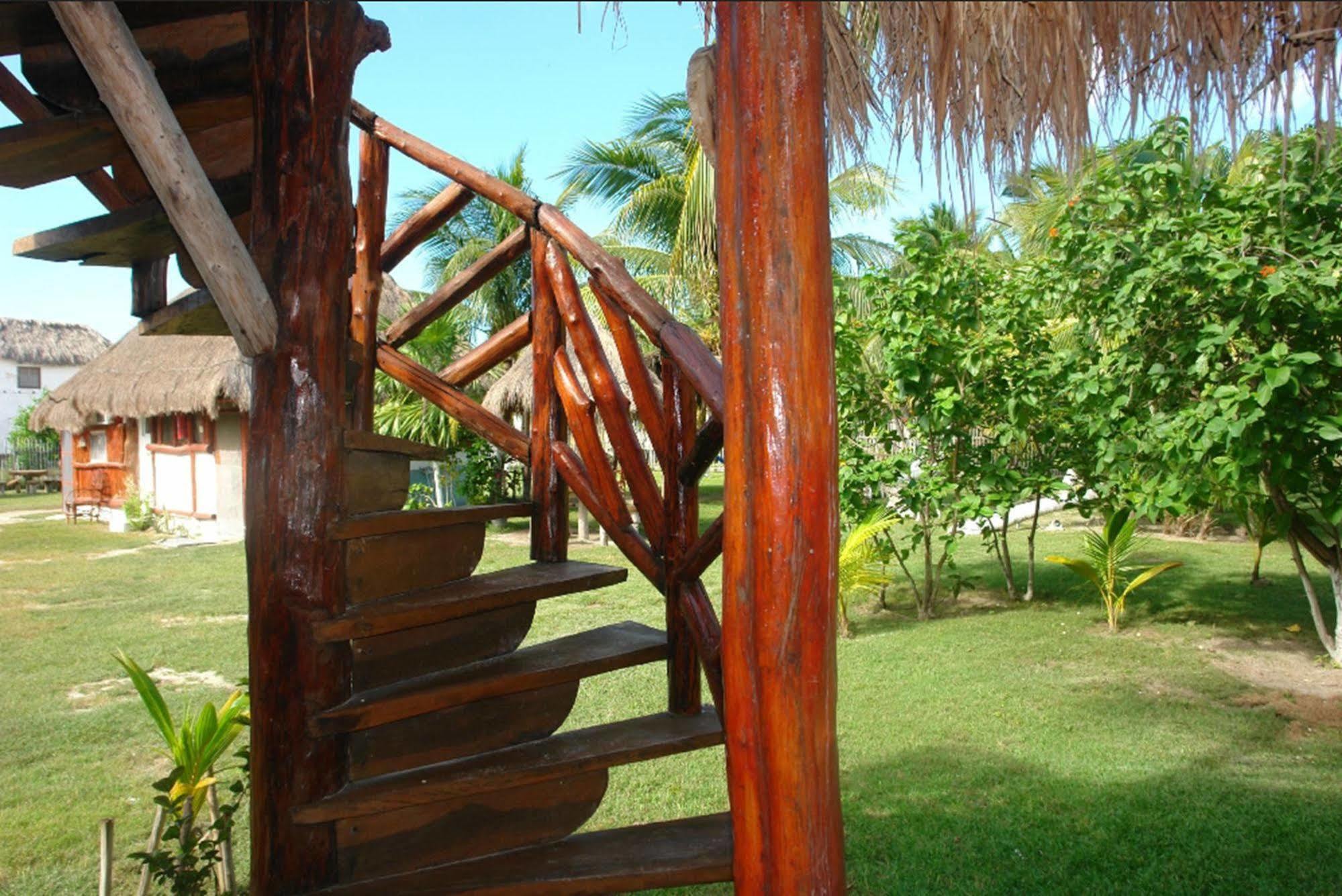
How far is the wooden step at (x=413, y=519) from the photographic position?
2.46 meters

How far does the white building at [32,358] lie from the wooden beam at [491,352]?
27164 millimetres

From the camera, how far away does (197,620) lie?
26.8 ft

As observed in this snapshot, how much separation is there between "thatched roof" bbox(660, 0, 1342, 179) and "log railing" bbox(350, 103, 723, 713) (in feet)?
2.29

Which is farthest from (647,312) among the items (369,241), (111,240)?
(111,240)

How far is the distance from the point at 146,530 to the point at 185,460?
1396 mm

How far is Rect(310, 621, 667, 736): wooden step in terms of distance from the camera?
2359 mm

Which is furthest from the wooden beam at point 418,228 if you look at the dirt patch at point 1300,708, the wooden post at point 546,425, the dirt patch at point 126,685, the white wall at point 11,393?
the white wall at point 11,393

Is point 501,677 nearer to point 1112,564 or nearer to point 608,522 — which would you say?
point 608,522

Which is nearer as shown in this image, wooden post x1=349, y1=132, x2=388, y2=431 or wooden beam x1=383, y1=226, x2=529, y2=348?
wooden post x1=349, y1=132, x2=388, y2=431

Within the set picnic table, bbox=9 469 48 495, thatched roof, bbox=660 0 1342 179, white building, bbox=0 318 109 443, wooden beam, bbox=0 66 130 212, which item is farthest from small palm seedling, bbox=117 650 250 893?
white building, bbox=0 318 109 443

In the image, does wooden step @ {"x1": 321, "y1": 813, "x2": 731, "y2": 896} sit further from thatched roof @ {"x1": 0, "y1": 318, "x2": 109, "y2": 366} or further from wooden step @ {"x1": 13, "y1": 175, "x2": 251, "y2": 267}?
thatched roof @ {"x1": 0, "y1": 318, "x2": 109, "y2": 366}

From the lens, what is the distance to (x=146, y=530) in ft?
Answer: 51.9

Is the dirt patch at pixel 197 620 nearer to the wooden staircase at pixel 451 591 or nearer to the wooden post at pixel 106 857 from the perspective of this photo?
the wooden post at pixel 106 857

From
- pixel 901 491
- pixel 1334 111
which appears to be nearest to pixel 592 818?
pixel 1334 111
